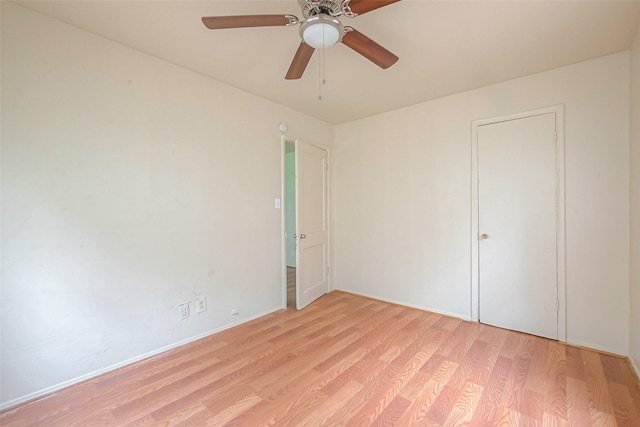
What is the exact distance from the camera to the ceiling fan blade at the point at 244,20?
147cm

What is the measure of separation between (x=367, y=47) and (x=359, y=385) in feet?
7.24

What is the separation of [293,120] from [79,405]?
3201 millimetres

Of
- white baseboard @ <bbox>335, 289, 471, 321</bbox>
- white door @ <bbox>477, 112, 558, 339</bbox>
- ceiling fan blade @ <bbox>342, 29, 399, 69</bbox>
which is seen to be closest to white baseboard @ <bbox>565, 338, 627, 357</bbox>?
white door @ <bbox>477, 112, 558, 339</bbox>

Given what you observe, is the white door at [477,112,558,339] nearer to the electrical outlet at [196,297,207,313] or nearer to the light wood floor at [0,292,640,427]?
the light wood floor at [0,292,640,427]

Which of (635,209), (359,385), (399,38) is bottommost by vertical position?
(359,385)

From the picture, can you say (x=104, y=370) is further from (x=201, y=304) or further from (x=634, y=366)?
(x=634, y=366)

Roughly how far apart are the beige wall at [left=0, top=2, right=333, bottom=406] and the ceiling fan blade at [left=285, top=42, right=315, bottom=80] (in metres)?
1.14

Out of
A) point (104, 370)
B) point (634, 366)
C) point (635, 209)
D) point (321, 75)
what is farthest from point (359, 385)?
point (321, 75)

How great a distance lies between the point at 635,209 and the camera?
6.94 ft

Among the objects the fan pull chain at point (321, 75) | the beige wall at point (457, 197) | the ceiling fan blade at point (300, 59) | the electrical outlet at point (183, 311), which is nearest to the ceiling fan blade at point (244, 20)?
the ceiling fan blade at point (300, 59)

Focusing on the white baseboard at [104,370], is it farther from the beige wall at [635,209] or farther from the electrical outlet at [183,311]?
the beige wall at [635,209]

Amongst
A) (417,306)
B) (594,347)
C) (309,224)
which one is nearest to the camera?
(594,347)

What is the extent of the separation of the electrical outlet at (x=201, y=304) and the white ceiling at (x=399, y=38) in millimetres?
2122

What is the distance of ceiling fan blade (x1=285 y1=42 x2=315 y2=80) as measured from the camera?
1731 millimetres
